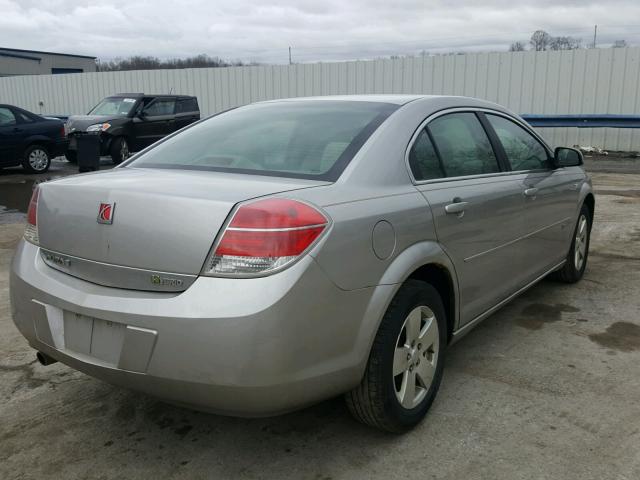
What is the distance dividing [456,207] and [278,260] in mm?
1226

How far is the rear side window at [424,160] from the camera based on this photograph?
9.51 ft

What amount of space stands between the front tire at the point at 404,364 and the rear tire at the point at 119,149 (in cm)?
1316

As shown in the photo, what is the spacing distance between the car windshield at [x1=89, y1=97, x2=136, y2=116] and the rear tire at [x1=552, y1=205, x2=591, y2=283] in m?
12.8

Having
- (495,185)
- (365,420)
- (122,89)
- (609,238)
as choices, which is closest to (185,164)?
(365,420)

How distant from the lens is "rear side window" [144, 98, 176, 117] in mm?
15929

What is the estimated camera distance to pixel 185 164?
2941mm

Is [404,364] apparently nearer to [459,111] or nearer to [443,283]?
[443,283]

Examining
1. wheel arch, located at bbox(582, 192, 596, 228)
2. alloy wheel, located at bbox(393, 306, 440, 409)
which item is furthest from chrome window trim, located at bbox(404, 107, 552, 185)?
wheel arch, located at bbox(582, 192, 596, 228)

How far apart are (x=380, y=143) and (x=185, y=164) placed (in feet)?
3.14

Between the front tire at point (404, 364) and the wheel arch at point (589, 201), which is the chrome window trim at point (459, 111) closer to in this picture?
the front tire at point (404, 364)

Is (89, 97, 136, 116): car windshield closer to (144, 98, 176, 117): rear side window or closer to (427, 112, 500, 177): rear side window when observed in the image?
(144, 98, 176, 117): rear side window

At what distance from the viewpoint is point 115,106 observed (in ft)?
51.3

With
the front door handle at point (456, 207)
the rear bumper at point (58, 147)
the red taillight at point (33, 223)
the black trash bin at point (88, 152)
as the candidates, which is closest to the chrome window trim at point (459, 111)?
the front door handle at point (456, 207)

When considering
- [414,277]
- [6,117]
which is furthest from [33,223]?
[6,117]
